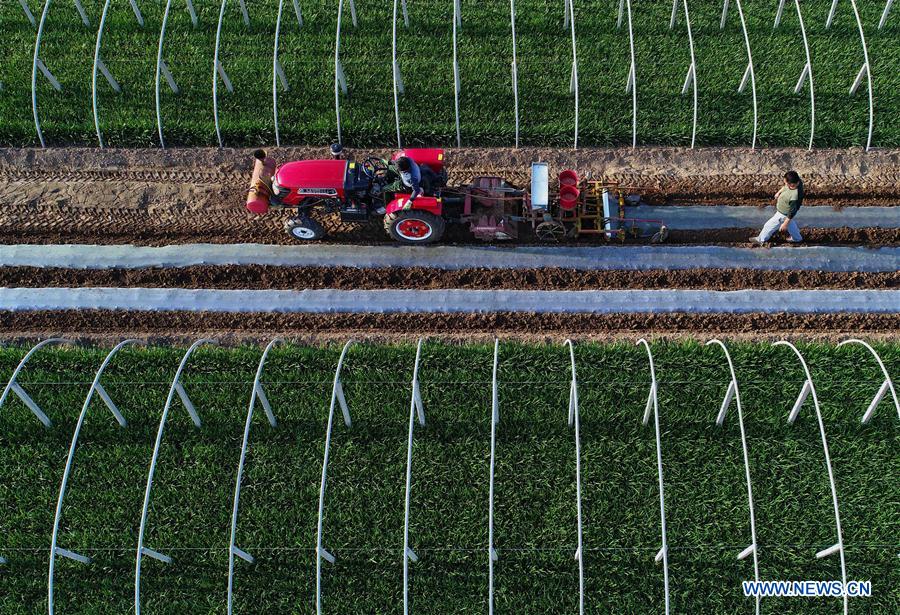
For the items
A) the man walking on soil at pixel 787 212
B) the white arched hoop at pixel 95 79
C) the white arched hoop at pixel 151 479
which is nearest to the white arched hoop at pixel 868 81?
the man walking on soil at pixel 787 212

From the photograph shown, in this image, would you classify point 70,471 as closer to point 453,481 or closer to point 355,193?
point 453,481

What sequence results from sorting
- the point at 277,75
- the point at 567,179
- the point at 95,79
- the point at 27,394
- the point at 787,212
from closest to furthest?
the point at 27,394 → the point at 787,212 → the point at 567,179 → the point at 95,79 → the point at 277,75

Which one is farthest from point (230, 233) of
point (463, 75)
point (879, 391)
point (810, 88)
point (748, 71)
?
point (810, 88)

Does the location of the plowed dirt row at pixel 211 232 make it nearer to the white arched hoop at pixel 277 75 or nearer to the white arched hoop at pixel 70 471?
the white arched hoop at pixel 277 75

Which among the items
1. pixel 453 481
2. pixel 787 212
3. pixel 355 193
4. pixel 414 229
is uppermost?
pixel 355 193

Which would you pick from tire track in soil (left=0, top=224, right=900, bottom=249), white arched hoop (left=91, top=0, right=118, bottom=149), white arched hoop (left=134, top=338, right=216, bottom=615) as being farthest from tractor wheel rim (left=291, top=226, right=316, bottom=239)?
white arched hoop (left=91, top=0, right=118, bottom=149)

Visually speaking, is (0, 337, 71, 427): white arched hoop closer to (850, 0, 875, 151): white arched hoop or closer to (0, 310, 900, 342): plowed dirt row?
(0, 310, 900, 342): plowed dirt row
